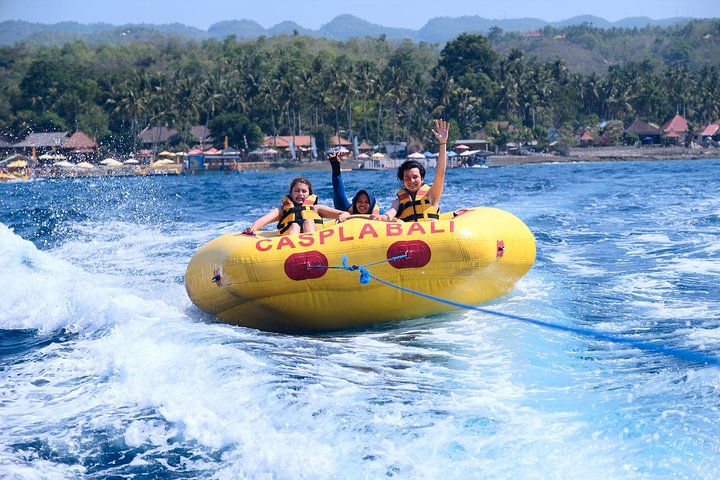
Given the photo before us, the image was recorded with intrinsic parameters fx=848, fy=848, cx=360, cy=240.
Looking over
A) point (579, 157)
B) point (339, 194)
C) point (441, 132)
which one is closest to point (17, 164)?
point (579, 157)

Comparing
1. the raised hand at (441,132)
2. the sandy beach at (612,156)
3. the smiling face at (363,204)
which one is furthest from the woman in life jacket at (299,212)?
the sandy beach at (612,156)

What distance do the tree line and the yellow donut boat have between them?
182 ft

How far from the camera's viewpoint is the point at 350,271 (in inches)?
229

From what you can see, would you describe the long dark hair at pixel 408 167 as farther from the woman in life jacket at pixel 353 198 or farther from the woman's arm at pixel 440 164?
the woman in life jacket at pixel 353 198

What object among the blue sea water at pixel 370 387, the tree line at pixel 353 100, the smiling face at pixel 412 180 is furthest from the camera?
the tree line at pixel 353 100

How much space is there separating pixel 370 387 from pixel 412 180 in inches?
88.4

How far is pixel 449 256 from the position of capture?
19.3 ft

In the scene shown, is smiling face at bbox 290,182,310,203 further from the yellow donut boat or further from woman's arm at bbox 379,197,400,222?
woman's arm at bbox 379,197,400,222

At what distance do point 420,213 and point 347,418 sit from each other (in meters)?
2.66

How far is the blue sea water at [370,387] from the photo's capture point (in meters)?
3.55

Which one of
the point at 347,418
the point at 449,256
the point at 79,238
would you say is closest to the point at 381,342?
the point at 449,256

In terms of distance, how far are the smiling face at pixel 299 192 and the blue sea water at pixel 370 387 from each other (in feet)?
3.29

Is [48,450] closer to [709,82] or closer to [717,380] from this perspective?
[717,380]

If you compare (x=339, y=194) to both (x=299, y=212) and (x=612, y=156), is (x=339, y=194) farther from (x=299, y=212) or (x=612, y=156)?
(x=612, y=156)
